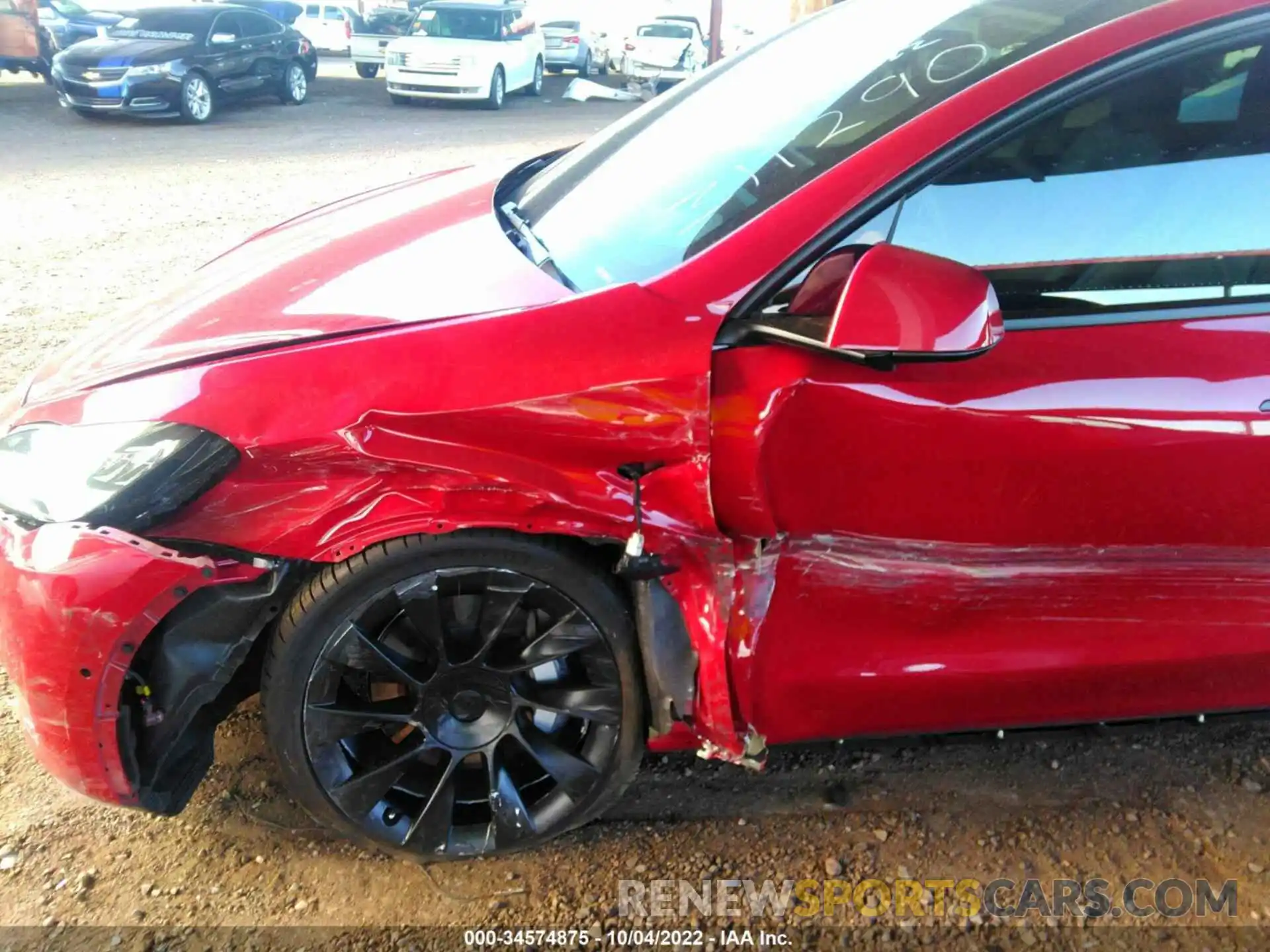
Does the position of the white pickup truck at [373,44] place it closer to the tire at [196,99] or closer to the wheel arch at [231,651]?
the tire at [196,99]

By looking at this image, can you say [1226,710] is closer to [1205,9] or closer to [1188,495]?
[1188,495]

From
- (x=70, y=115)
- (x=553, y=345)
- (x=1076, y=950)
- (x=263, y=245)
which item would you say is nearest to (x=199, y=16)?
(x=70, y=115)

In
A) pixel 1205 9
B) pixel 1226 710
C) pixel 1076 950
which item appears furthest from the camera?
pixel 1226 710

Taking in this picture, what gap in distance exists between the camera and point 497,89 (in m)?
14.9

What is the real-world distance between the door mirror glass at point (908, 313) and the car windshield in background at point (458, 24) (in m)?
15.1

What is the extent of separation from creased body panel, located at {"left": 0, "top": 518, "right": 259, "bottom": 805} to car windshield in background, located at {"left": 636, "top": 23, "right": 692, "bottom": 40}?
19328 mm

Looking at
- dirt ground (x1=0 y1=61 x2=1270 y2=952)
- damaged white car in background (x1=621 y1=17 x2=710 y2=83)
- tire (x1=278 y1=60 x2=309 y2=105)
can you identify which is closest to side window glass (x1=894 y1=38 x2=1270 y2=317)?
dirt ground (x1=0 y1=61 x2=1270 y2=952)

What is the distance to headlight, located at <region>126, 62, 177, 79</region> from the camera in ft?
38.2

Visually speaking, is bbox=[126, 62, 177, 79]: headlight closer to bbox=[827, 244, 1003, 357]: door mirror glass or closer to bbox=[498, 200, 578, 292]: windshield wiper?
bbox=[498, 200, 578, 292]: windshield wiper

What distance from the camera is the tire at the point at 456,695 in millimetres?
1853

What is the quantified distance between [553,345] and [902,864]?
136cm

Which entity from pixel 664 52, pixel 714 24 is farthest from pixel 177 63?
pixel 664 52

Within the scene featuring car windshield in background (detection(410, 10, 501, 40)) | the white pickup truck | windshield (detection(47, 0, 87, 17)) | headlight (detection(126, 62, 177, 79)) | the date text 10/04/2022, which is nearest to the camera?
the date text 10/04/2022

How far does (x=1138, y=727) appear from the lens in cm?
251
